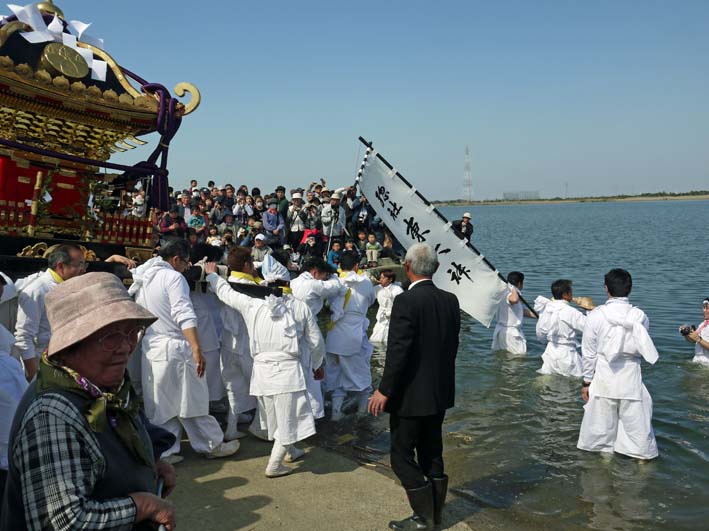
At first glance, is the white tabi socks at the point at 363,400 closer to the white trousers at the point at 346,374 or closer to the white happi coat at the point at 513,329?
the white trousers at the point at 346,374

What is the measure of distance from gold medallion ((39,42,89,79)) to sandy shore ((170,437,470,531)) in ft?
16.8

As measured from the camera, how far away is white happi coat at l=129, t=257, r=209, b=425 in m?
4.94

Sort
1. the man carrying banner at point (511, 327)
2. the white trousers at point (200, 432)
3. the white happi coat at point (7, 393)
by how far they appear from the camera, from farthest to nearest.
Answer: the man carrying banner at point (511, 327)
the white trousers at point (200, 432)
the white happi coat at point (7, 393)

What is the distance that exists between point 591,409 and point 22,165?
7633 millimetres

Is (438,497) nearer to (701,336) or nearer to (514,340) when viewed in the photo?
(514,340)

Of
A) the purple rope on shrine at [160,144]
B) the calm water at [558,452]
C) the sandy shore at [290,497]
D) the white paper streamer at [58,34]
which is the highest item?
the white paper streamer at [58,34]

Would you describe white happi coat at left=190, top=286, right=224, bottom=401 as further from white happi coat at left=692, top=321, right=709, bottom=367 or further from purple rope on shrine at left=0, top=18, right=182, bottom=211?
white happi coat at left=692, top=321, right=709, bottom=367

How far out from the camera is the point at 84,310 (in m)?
1.91

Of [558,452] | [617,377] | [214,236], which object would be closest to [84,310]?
[617,377]

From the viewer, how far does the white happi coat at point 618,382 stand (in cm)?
543

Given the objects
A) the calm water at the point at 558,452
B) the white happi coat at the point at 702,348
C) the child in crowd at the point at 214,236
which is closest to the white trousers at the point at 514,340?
the calm water at the point at 558,452

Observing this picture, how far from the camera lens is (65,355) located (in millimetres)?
1896

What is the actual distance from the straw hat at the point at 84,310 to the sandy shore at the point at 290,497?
2.74 metres

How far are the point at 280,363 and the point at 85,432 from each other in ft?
11.2
